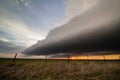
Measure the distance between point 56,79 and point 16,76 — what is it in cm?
540

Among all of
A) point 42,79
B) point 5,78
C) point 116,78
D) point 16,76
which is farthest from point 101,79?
point 5,78

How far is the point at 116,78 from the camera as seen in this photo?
12.7 m

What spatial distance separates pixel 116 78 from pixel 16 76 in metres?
12.4

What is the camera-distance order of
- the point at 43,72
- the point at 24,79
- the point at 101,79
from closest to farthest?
1. the point at 101,79
2. the point at 24,79
3. the point at 43,72

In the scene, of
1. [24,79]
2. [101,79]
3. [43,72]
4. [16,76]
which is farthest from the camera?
[43,72]

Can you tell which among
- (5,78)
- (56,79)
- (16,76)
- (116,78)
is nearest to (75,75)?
(56,79)

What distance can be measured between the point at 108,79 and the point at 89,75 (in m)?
2.38

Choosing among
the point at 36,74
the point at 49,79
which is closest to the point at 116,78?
the point at 49,79

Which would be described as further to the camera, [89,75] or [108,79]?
[89,75]

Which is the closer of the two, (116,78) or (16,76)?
(116,78)

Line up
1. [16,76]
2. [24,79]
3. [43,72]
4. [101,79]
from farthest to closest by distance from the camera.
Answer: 1. [43,72]
2. [16,76]
3. [24,79]
4. [101,79]

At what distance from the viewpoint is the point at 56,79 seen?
12.8 meters

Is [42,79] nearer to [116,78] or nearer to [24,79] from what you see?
[24,79]

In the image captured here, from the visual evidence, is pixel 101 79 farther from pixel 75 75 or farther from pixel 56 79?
pixel 56 79
